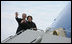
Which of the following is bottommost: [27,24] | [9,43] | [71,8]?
[9,43]

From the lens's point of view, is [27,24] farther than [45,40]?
Yes

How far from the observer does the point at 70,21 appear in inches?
400

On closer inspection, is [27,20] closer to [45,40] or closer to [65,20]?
[65,20]

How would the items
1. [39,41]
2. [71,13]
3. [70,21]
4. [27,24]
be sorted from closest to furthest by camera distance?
1. [39,41]
2. [27,24]
3. [70,21]
4. [71,13]

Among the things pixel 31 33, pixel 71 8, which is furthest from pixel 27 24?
pixel 71 8

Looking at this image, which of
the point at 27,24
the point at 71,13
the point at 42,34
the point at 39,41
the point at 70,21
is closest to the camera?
the point at 39,41

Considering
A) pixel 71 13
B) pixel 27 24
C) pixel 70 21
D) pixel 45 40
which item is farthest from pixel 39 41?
pixel 71 13

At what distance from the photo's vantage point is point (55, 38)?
7055 millimetres

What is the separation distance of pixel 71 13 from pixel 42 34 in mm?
3854

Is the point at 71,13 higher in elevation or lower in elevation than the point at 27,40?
higher

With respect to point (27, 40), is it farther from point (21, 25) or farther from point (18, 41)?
point (21, 25)

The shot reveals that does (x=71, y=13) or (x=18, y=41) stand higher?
(x=71, y=13)

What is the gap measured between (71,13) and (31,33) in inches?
153

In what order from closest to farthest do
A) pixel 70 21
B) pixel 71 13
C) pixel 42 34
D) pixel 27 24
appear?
pixel 42 34, pixel 27 24, pixel 70 21, pixel 71 13
